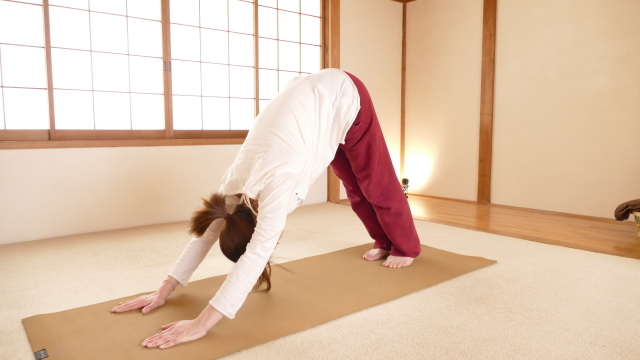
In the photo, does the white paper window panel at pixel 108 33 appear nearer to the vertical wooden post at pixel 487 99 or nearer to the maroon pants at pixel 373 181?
the maroon pants at pixel 373 181

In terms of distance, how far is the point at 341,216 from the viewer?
12.6 ft

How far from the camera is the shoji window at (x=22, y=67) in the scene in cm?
302

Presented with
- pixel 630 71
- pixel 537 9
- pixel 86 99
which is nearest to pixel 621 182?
pixel 630 71

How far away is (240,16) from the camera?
405 cm

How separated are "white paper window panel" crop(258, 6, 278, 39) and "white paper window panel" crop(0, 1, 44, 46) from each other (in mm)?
1758

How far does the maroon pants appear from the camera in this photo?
6.77 feet

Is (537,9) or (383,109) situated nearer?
(537,9)

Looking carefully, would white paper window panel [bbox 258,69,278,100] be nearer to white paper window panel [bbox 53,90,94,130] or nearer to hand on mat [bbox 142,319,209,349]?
white paper window panel [bbox 53,90,94,130]

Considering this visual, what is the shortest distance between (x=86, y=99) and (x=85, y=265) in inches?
56.7

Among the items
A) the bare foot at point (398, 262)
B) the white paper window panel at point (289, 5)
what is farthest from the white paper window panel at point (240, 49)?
the bare foot at point (398, 262)

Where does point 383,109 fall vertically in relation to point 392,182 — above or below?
above

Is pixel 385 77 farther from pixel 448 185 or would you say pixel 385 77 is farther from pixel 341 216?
pixel 341 216

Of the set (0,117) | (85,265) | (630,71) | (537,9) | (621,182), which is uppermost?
(537,9)

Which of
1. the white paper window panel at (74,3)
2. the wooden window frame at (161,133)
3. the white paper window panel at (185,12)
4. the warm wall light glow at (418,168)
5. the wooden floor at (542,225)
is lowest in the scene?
the wooden floor at (542,225)
